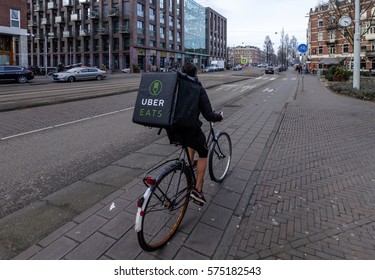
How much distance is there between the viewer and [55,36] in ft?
208

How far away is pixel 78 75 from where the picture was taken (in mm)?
29266

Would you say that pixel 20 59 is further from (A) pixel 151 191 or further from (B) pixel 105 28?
(A) pixel 151 191

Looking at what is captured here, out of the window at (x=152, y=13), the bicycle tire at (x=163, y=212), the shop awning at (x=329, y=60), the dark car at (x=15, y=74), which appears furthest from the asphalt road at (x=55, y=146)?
the shop awning at (x=329, y=60)

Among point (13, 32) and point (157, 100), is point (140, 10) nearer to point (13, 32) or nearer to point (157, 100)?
point (13, 32)

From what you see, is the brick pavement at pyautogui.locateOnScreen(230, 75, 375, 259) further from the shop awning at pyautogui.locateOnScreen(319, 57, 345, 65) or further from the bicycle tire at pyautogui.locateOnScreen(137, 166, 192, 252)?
the shop awning at pyautogui.locateOnScreen(319, 57, 345, 65)

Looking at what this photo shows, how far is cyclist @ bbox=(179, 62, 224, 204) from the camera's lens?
3277mm

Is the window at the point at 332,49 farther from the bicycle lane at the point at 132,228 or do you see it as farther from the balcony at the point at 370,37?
Result: the bicycle lane at the point at 132,228

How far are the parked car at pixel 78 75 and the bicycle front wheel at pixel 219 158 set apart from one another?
26.8 meters

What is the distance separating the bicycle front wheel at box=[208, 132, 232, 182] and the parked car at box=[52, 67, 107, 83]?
2681cm

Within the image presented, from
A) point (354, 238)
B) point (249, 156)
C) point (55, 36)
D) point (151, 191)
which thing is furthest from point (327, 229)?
point (55, 36)

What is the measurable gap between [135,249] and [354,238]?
2.28 meters

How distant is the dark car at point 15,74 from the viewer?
24.6 meters

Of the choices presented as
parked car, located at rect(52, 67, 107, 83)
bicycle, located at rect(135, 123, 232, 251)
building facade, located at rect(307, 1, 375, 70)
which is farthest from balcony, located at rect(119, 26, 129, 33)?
bicycle, located at rect(135, 123, 232, 251)
